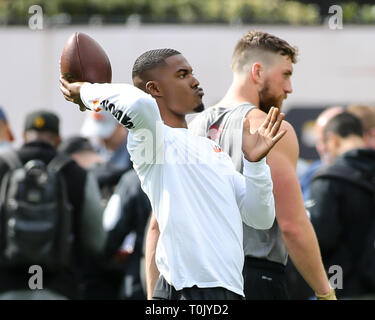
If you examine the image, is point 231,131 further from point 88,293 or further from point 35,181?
point 88,293

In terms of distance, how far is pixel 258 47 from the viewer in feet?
13.9

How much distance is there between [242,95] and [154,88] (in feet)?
2.52

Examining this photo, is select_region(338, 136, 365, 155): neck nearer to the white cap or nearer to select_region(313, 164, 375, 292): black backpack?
select_region(313, 164, 375, 292): black backpack

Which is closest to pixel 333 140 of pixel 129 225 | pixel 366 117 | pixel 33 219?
pixel 366 117

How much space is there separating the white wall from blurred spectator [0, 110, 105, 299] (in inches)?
202

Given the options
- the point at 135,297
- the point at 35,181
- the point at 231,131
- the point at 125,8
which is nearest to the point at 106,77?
the point at 231,131

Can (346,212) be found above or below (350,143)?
below

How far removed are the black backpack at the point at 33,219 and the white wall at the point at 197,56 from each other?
5588mm

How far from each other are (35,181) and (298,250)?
2187 mm

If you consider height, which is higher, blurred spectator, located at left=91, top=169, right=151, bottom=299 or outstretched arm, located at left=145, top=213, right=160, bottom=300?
outstretched arm, located at left=145, top=213, right=160, bottom=300

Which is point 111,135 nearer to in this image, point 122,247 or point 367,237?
point 122,247

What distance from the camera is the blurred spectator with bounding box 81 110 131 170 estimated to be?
7.88 metres

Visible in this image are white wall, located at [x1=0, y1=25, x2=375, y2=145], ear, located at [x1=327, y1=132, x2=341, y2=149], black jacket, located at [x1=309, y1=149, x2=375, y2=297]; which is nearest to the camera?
black jacket, located at [x1=309, y1=149, x2=375, y2=297]

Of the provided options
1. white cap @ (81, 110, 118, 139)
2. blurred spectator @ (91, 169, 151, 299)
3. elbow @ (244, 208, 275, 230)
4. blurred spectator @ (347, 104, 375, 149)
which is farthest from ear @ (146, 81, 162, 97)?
white cap @ (81, 110, 118, 139)
